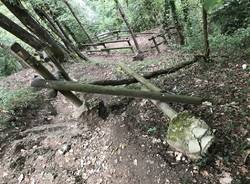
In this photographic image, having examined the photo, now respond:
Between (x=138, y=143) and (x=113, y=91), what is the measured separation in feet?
3.41

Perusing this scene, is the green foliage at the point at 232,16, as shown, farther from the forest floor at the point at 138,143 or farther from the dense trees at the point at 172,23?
the forest floor at the point at 138,143

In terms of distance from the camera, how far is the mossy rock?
396 cm

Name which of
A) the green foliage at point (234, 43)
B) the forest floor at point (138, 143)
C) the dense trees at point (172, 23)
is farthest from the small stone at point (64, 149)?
the green foliage at point (234, 43)

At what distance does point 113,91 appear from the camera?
4762 millimetres

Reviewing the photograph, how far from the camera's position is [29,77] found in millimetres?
12289

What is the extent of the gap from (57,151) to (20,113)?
264 cm

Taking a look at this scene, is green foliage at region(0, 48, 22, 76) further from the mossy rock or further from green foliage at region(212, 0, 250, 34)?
the mossy rock

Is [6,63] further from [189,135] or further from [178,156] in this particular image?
[189,135]

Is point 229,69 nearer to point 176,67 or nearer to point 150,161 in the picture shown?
point 176,67

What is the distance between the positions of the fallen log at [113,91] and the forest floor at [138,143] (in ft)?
1.31

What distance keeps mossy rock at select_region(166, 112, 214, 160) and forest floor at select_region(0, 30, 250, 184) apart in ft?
0.46

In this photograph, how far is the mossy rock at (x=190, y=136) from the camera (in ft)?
13.0

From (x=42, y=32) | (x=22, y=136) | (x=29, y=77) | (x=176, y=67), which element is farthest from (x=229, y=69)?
(x=29, y=77)

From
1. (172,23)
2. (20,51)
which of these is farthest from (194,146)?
(172,23)
